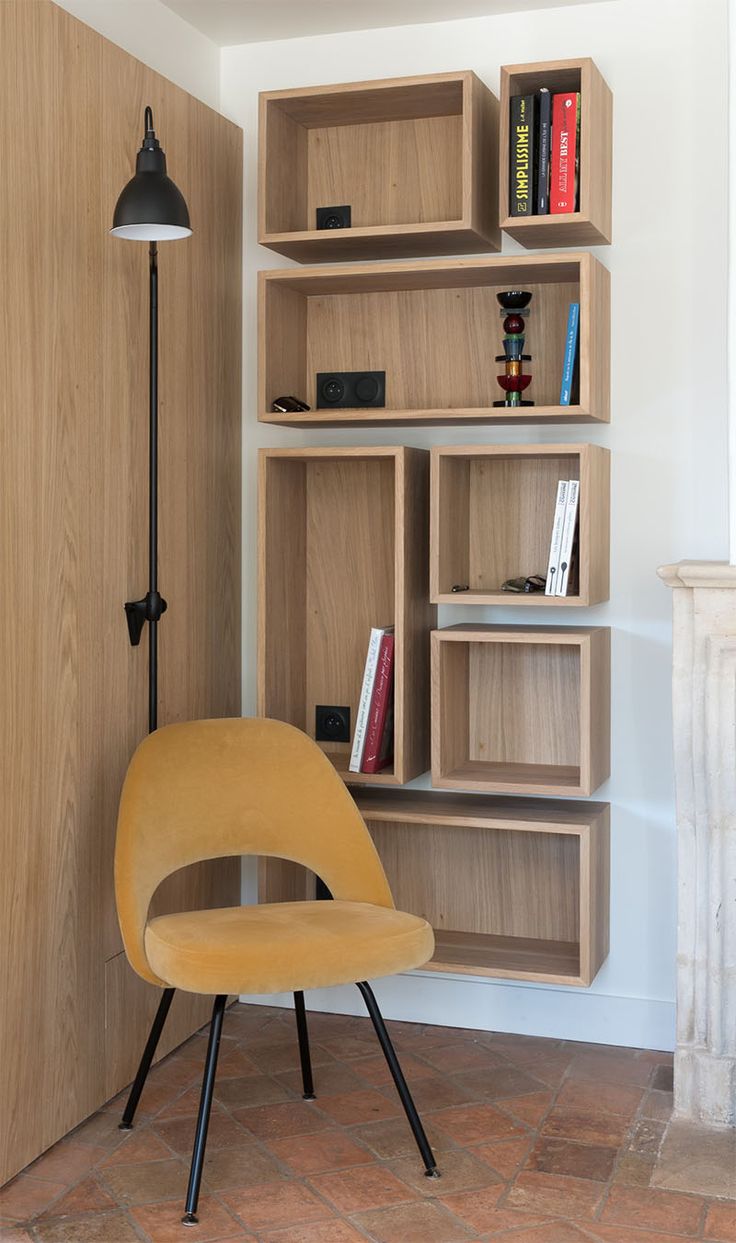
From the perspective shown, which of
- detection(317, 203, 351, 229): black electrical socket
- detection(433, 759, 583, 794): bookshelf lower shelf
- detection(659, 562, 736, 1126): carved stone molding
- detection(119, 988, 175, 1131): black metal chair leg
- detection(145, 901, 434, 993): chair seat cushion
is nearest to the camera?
detection(145, 901, 434, 993): chair seat cushion

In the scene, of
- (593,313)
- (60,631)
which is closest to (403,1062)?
(60,631)

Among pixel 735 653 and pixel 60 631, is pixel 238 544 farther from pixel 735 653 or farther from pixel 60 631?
pixel 735 653

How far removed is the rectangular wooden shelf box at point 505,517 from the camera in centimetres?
297

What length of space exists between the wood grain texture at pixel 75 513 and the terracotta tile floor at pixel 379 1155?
6.3 inches

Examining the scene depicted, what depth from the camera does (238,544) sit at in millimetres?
3521

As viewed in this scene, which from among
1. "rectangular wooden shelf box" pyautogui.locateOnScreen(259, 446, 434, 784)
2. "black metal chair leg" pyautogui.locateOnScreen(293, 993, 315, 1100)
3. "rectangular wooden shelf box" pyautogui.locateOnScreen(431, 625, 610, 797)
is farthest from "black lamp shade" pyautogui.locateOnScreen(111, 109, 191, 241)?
"black metal chair leg" pyautogui.locateOnScreen(293, 993, 315, 1100)

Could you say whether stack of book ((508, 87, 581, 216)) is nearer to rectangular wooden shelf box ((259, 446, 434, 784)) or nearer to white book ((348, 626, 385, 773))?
rectangular wooden shelf box ((259, 446, 434, 784))

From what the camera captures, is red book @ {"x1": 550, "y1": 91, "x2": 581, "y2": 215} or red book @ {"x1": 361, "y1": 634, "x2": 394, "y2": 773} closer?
red book @ {"x1": 550, "y1": 91, "x2": 581, "y2": 215}

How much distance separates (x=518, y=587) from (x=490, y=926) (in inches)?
35.4

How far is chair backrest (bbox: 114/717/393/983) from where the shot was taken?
108 inches

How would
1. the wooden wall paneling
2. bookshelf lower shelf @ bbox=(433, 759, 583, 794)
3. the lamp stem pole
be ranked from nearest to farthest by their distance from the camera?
the wooden wall paneling, the lamp stem pole, bookshelf lower shelf @ bbox=(433, 759, 583, 794)

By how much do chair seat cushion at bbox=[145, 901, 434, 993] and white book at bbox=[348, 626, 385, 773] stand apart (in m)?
0.62

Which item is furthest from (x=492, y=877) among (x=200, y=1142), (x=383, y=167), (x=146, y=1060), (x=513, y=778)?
(x=383, y=167)

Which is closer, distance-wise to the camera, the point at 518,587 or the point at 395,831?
the point at 518,587
